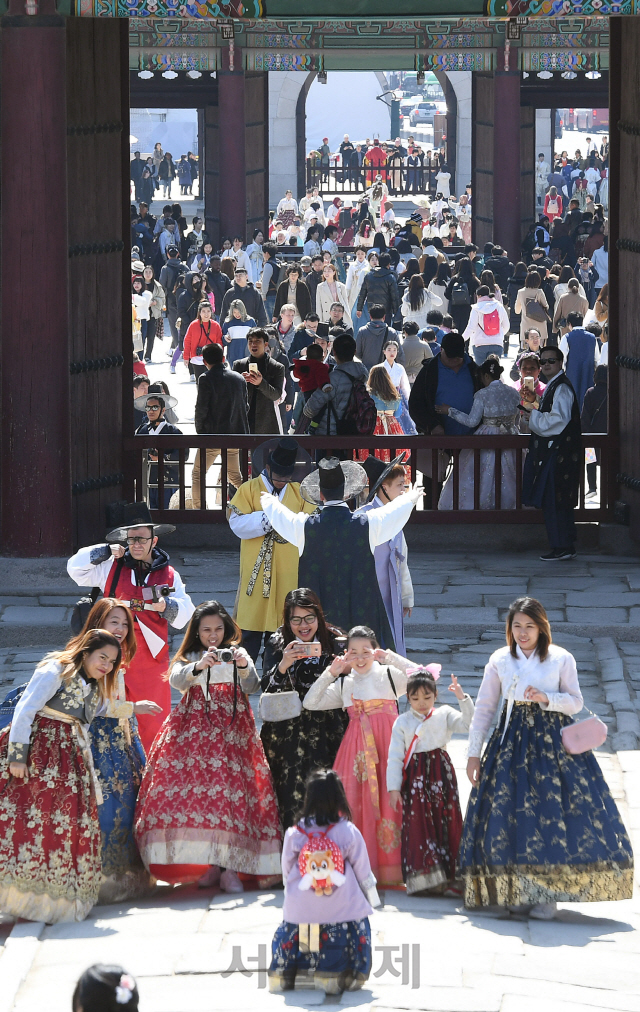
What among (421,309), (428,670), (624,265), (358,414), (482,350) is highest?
(624,265)

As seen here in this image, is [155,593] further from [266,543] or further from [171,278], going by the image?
[171,278]

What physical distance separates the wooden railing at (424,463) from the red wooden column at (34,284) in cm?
97

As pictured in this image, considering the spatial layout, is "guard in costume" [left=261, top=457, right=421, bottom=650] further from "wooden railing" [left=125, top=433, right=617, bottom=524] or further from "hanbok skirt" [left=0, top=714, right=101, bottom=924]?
"wooden railing" [left=125, top=433, right=617, bottom=524]

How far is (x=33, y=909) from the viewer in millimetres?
5984

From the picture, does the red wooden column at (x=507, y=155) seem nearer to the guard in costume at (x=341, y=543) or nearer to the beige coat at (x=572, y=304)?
the beige coat at (x=572, y=304)

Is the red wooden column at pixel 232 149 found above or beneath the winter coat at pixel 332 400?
above

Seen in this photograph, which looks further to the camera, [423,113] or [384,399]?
[423,113]

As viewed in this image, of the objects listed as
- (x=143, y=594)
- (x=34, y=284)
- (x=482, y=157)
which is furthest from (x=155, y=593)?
(x=482, y=157)

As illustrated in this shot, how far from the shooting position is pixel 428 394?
11531mm

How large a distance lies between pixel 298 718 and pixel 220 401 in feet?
18.3


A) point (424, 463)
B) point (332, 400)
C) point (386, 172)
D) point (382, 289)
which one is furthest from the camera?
point (386, 172)

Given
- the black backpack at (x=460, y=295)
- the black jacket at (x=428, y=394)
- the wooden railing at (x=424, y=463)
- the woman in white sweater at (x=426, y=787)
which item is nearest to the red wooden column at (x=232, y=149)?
the black backpack at (x=460, y=295)

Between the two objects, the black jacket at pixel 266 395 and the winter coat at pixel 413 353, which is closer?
the black jacket at pixel 266 395

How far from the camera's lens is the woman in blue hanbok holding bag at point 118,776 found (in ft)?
20.5
